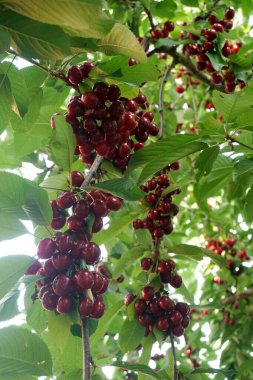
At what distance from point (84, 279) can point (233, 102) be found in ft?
2.34

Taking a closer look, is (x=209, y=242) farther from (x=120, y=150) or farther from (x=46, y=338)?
(x=120, y=150)

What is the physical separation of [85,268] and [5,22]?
644mm

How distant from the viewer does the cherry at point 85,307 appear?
111cm

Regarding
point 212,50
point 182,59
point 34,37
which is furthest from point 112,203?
point 182,59

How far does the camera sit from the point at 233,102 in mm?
1369

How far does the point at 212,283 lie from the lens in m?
3.70

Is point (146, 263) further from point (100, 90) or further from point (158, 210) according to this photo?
point (100, 90)

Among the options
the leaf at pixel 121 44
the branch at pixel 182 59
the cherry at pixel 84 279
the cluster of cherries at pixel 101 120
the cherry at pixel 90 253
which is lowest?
the cherry at pixel 84 279

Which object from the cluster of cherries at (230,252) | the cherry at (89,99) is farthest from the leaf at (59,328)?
the cluster of cherries at (230,252)

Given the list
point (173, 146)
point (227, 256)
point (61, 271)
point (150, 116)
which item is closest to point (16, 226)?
point (61, 271)

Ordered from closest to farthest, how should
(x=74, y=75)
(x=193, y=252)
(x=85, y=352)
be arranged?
(x=85, y=352) → (x=74, y=75) → (x=193, y=252)

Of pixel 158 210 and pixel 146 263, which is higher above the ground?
pixel 158 210

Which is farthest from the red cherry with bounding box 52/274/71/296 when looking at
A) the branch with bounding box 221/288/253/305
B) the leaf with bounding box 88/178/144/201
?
the branch with bounding box 221/288/253/305

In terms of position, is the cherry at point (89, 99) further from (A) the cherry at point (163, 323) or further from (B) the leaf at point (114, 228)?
(A) the cherry at point (163, 323)
